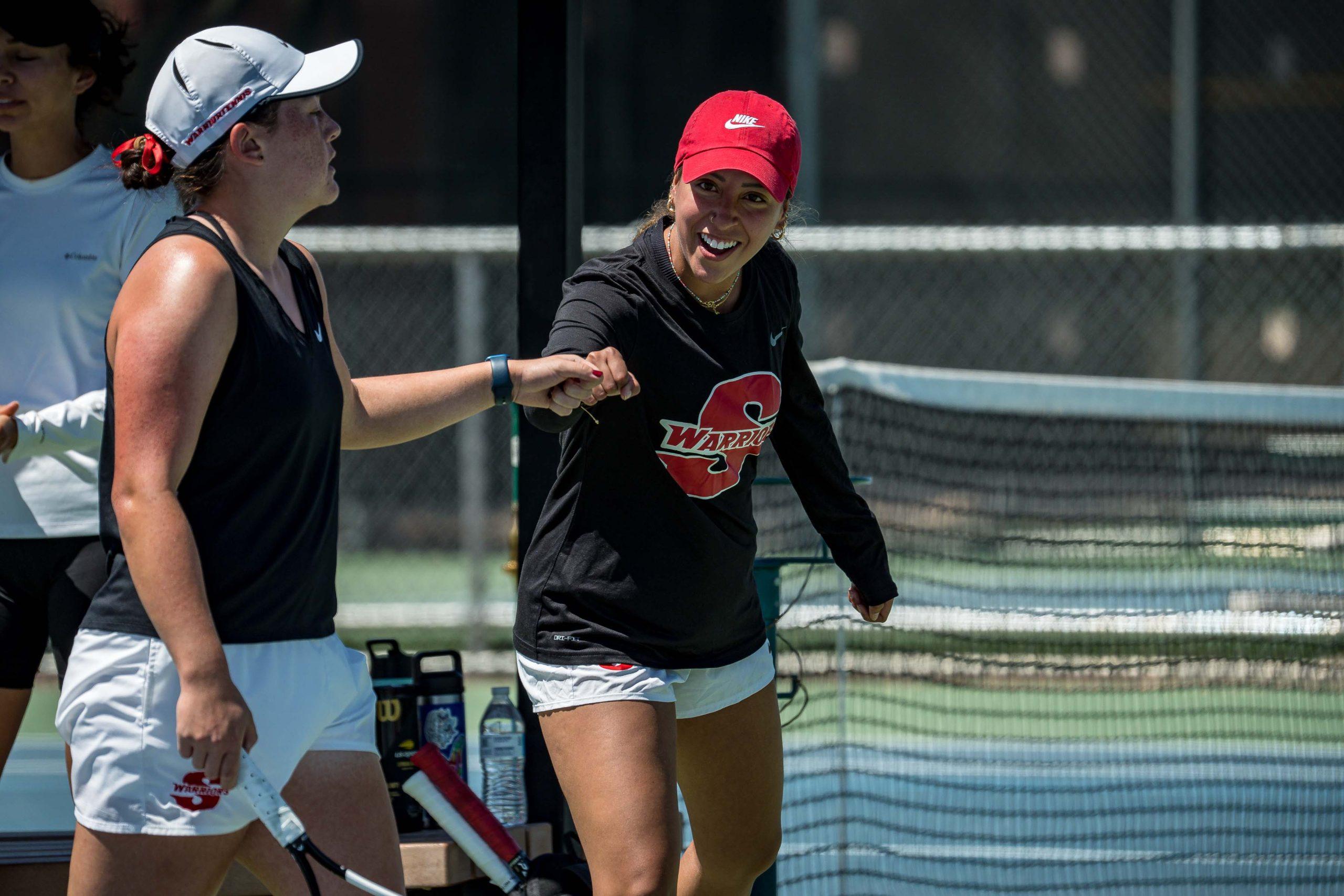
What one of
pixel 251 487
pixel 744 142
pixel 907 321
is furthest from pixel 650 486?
pixel 907 321

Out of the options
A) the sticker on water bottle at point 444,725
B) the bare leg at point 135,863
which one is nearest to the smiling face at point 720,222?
the bare leg at point 135,863

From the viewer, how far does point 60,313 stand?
2613 millimetres

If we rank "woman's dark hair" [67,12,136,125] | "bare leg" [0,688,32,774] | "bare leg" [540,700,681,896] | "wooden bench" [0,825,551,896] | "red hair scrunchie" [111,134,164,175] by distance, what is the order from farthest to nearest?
"wooden bench" [0,825,551,896]
"woman's dark hair" [67,12,136,125]
"bare leg" [0,688,32,774]
"bare leg" [540,700,681,896]
"red hair scrunchie" [111,134,164,175]

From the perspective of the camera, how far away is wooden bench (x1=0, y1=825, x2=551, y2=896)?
317cm

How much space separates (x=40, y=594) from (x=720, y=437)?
1270 millimetres

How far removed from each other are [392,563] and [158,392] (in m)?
6.91

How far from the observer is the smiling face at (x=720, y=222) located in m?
2.54

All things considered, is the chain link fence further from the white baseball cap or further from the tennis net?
the white baseball cap

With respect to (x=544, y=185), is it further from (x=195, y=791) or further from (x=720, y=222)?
(x=195, y=791)

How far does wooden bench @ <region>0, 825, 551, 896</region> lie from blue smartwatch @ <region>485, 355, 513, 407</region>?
1.23m

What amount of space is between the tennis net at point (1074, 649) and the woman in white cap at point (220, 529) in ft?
7.48

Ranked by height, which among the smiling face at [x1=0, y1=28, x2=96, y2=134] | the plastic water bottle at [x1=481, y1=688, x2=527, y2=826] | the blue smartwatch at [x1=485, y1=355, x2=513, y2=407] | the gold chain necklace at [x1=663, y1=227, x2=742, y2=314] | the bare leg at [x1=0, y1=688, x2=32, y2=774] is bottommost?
the plastic water bottle at [x1=481, y1=688, x2=527, y2=826]

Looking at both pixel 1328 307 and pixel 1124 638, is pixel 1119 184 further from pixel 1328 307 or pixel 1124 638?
pixel 1124 638

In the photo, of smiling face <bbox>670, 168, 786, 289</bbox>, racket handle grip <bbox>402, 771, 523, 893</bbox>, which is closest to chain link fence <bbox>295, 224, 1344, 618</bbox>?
smiling face <bbox>670, 168, 786, 289</bbox>
